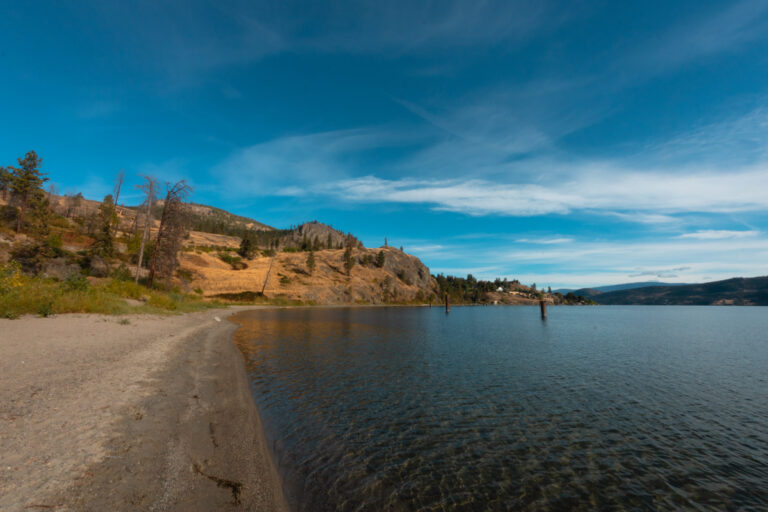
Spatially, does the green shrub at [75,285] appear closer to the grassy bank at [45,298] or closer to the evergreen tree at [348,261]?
the grassy bank at [45,298]

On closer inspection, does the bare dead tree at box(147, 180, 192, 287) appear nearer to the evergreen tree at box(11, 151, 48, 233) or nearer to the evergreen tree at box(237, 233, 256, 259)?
the evergreen tree at box(11, 151, 48, 233)

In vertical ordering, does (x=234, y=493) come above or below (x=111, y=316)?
below

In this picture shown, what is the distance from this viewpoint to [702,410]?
43.3 ft

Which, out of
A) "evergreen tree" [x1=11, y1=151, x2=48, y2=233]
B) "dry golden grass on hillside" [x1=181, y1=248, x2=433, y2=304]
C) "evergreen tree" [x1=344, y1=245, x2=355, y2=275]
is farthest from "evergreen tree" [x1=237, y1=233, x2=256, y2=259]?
"evergreen tree" [x1=11, y1=151, x2=48, y2=233]

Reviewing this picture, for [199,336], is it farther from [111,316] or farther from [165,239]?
[165,239]

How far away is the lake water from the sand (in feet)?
3.61

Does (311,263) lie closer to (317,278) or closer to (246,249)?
(317,278)

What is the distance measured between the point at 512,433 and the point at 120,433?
11.0 metres

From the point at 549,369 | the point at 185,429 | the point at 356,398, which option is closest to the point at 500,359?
the point at 549,369

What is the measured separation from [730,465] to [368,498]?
33.4 feet

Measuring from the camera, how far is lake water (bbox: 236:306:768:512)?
7293mm

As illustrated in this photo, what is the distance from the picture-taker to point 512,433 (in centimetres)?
1047

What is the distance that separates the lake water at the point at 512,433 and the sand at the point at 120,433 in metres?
1.10

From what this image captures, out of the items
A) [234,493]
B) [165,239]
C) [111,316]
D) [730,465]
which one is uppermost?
[165,239]
